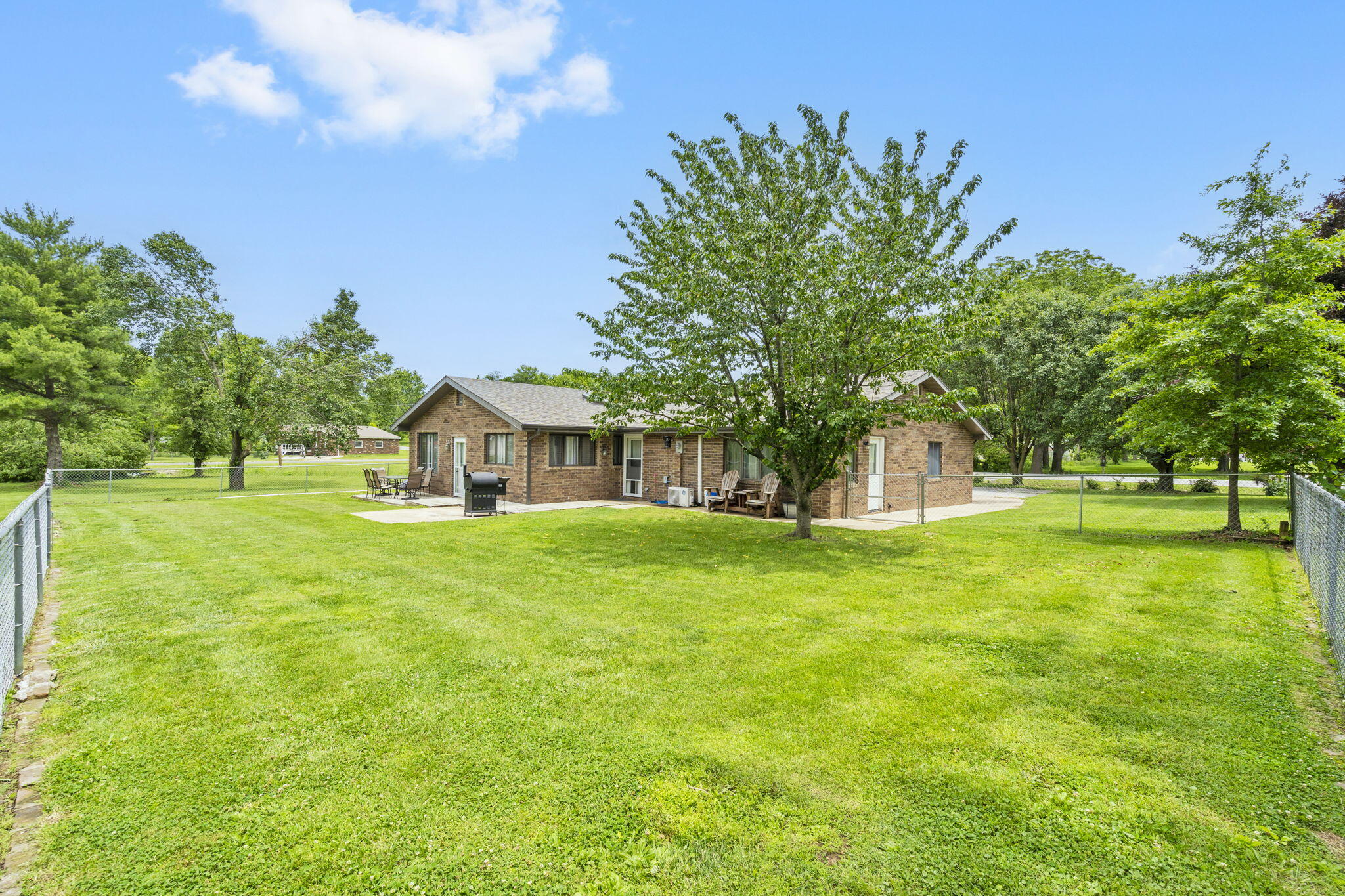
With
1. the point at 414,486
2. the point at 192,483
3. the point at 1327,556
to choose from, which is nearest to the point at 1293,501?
the point at 1327,556

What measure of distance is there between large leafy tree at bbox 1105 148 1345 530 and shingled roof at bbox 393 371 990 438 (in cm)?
534

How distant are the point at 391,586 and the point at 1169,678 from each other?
8.38 m

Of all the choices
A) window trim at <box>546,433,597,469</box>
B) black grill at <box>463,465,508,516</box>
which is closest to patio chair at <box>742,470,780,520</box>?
window trim at <box>546,433,597,469</box>

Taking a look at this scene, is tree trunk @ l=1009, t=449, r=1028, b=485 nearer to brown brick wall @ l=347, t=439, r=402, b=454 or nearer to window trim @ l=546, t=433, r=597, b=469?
window trim @ l=546, t=433, r=597, b=469

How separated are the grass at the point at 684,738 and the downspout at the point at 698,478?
31.9 feet

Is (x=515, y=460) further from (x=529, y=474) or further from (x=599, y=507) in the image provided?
(x=599, y=507)

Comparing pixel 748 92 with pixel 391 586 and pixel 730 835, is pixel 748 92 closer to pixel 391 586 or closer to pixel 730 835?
pixel 391 586

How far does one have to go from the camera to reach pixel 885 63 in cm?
1320

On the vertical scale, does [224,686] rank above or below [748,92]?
below

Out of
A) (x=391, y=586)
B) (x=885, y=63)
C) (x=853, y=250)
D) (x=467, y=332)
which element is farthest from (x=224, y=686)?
(x=467, y=332)

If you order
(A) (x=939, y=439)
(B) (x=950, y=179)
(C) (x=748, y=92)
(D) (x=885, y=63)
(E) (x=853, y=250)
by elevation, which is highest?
(D) (x=885, y=63)

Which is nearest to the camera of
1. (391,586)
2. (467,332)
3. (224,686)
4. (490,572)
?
(224,686)

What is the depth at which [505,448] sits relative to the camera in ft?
62.9

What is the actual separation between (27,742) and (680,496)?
1468cm
